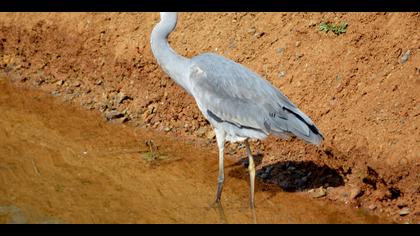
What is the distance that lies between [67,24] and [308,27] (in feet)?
12.9

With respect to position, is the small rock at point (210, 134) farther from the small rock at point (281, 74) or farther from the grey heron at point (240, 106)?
the grey heron at point (240, 106)

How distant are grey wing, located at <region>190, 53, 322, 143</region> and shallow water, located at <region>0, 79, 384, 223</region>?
34.4 inches

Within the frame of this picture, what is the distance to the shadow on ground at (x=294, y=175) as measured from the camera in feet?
24.7

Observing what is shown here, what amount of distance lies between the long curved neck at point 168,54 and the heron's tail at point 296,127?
1.13 meters

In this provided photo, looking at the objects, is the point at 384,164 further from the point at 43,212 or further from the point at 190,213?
the point at 43,212

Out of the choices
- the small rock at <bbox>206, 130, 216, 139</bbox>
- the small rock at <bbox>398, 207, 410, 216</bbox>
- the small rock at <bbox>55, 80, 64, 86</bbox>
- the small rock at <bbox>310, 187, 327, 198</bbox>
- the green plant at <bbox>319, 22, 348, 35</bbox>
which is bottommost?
the small rock at <bbox>398, 207, 410, 216</bbox>

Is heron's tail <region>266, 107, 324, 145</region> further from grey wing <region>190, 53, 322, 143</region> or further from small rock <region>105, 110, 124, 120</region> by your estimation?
small rock <region>105, 110, 124, 120</region>

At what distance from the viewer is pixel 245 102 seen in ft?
23.0

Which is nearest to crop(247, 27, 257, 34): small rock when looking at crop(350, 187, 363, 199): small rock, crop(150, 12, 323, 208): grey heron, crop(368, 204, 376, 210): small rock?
crop(150, 12, 323, 208): grey heron

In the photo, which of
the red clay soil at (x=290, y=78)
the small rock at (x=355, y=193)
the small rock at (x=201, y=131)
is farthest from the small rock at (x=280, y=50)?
the small rock at (x=355, y=193)

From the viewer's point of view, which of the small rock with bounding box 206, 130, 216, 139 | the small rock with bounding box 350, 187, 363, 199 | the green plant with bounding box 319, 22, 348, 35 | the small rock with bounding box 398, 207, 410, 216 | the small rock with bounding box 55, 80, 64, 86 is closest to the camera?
the small rock with bounding box 398, 207, 410, 216

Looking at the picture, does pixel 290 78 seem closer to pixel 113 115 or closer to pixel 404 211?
pixel 113 115

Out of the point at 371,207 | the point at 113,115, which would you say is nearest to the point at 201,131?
the point at 113,115

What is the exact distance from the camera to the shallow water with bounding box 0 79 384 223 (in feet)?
22.2
